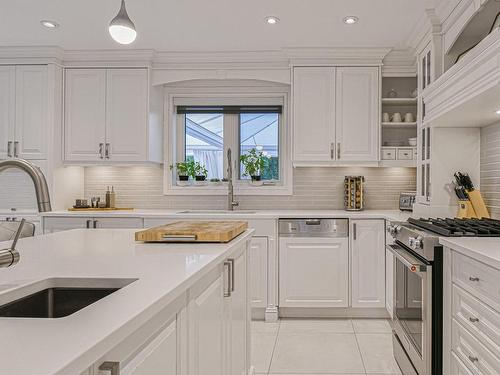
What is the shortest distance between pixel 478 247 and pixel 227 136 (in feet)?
10.4

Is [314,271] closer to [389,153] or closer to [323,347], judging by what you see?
[323,347]

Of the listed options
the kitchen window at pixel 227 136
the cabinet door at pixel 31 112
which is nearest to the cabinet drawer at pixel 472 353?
the kitchen window at pixel 227 136

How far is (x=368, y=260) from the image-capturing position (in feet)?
12.2

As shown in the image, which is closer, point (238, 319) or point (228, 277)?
point (228, 277)

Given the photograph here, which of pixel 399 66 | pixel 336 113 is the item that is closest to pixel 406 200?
pixel 336 113

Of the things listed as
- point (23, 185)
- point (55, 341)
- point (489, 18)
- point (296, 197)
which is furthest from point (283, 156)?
point (55, 341)

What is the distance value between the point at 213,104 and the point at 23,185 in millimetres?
2064

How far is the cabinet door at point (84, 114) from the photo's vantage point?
4180 millimetres

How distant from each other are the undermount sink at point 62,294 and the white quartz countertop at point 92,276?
0.09ft

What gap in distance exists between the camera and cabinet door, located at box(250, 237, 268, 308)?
12.2 ft

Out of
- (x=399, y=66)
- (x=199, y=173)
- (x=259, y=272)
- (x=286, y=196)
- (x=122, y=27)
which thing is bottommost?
(x=259, y=272)

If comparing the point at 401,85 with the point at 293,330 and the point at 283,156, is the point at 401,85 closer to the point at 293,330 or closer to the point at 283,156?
the point at 283,156

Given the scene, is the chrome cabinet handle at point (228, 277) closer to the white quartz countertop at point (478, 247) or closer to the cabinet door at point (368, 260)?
the white quartz countertop at point (478, 247)

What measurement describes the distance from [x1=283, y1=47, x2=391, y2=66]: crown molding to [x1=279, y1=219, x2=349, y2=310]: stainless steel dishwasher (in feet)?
4.93
